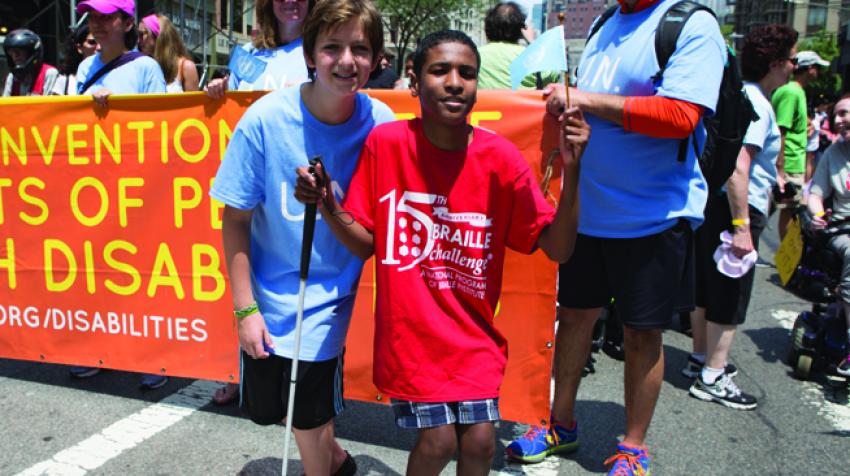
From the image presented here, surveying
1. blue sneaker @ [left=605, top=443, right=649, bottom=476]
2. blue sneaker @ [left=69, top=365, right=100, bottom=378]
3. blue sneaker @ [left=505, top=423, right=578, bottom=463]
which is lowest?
blue sneaker @ [left=69, top=365, right=100, bottom=378]

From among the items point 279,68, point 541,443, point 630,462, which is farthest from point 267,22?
point 630,462

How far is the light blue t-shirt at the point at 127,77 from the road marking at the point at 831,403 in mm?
4044

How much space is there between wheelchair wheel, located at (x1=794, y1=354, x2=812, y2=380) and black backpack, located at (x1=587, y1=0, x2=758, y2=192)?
1874 mm

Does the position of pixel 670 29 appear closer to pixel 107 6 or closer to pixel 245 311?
pixel 245 311

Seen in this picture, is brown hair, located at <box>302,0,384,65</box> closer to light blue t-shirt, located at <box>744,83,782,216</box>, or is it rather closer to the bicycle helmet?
light blue t-shirt, located at <box>744,83,782,216</box>

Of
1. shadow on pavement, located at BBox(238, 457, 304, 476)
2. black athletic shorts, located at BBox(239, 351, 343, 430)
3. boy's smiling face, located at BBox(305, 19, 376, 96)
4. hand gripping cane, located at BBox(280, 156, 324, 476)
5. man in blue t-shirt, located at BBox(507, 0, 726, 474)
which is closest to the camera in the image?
hand gripping cane, located at BBox(280, 156, 324, 476)

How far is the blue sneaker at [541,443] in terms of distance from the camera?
3291 millimetres

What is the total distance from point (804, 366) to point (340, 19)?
12.1 feet

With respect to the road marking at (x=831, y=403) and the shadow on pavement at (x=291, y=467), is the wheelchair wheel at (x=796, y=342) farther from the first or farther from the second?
the shadow on pavement at (x=291, y=467)

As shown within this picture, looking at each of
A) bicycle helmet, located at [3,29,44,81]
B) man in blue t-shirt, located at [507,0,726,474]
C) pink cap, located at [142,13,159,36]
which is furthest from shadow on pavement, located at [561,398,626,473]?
bicycle helmet, located at [3,29,44,81]

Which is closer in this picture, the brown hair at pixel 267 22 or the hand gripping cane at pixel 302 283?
the hand gripping cane at pixel 302 283

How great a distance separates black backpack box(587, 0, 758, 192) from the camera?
9.23ft

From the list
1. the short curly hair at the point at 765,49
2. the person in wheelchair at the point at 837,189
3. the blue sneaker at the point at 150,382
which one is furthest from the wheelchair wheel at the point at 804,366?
the blue sneaker at the point at 150,382

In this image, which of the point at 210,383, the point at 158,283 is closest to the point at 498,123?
the point at 158,283
